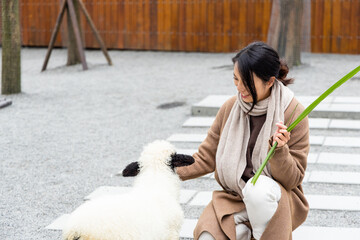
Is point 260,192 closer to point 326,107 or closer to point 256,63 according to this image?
point 256,63

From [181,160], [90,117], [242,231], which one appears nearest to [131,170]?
[181,160]

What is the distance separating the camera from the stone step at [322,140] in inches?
295

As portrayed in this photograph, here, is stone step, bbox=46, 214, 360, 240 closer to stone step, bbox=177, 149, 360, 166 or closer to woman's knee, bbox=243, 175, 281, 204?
woman's knee, bbox=243, 175, 281, 204

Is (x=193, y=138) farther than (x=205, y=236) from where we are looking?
Yes

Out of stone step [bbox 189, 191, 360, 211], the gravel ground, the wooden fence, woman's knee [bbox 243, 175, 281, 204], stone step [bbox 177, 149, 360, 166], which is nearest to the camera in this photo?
woman's knee [bbox 243, 175, 281, 204]

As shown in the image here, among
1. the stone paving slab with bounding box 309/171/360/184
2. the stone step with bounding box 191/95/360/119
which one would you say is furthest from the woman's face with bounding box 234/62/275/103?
the stone step with bounding box 191/95/360/119

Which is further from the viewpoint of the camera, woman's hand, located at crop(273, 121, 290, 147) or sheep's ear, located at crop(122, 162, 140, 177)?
sheep's ear, located at crop(122, 162, 140, 177)

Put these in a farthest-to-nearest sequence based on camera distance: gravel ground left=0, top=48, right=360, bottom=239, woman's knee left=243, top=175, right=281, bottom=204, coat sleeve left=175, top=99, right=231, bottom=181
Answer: gravel ground left=0, top=48, right=360, bottom=239 → coat sleeve left=175, top=99, right=231, bottom=181 → woman's knee left=243, top=175, right=281, bottom=204

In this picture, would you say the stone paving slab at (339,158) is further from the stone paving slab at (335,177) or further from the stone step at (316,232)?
the stone step at (316,232)

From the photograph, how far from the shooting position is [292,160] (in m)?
3.49

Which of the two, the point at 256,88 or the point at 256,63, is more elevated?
the point at 256,63

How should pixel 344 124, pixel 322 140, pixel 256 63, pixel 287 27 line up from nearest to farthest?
1. pixel 256 63
2. pixel 322 140
3. pixel 344 124
4. pixel 287 27

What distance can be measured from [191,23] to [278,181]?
1343 centimetres

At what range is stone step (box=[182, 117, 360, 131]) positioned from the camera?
8267 millimetres
